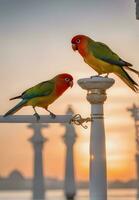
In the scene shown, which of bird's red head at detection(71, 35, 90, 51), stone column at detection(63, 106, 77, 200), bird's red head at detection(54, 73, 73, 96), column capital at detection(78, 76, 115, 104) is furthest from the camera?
stone column at detection(63, 106, 77, 200)

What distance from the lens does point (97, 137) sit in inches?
80.9

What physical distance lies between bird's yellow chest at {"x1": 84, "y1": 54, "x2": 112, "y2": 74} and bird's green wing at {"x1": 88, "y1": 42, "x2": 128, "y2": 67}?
0.02m

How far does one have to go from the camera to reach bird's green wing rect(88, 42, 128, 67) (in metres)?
2.57

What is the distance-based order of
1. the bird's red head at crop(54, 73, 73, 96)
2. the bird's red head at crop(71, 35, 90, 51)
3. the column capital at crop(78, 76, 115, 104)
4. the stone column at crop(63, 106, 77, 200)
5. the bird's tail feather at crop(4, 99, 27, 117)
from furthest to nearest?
the stone column at crop(63, 106, 77, 200)
the bird's red head at crop(71, 35, 90, 51)
the bird's red head at crop(54, 73, 73, 96)
the bird's tail feather at crop(4, 99, 27, 117)
the column capital at crop(78, 76, 115, 104)

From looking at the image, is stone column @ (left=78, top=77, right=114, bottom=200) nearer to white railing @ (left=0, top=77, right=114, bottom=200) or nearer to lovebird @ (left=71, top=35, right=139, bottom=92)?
white railing @ (left=0, top=77, right=114, bottom=200)

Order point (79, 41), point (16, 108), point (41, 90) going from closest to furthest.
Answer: point (16, 108) < point (41, 90) < point (79, 41)

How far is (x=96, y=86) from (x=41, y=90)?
63 cm

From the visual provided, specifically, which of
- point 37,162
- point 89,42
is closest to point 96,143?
point 89,42

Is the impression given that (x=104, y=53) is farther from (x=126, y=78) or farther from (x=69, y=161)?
(x=69, y=161)

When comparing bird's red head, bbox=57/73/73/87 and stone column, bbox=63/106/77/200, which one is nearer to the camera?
bird's red head, bbox=57/73/73/87

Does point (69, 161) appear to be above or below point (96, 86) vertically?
below

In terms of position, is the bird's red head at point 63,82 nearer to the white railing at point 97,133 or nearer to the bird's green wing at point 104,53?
the bird's green wing at point 104,53

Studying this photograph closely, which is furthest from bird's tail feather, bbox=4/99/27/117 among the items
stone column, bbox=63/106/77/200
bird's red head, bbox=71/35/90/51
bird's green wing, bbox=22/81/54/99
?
stone column, bbox=63/106/77/200

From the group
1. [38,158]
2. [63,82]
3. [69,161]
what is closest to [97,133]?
[63,82]
